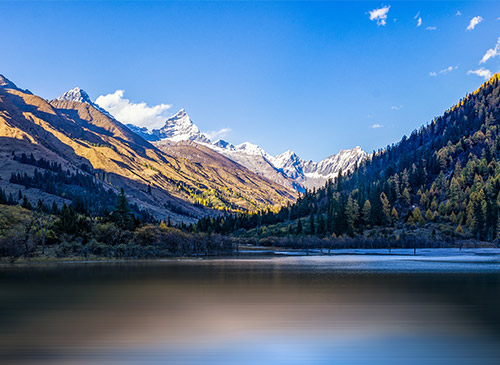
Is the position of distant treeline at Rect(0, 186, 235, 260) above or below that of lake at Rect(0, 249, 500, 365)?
above

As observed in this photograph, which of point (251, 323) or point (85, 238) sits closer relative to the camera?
point (251, 323)

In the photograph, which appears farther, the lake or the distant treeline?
the distant treeline

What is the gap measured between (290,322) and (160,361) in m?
11.8

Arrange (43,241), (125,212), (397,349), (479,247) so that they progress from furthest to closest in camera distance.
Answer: (479,247), (125,212), (43,241), (397,349)

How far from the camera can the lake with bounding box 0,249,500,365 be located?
925 inches

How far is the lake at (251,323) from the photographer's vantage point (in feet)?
77.0

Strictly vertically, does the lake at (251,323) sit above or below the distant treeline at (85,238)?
below

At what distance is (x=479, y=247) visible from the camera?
566 feet

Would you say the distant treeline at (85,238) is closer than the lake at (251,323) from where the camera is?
No

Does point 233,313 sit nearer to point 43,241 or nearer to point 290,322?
point 290,322

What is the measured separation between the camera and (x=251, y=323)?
31.4m

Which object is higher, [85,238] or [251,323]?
[85,238]

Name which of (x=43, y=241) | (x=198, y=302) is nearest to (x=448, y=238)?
(x=43, y=241)

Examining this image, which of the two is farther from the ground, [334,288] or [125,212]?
[125,212]
